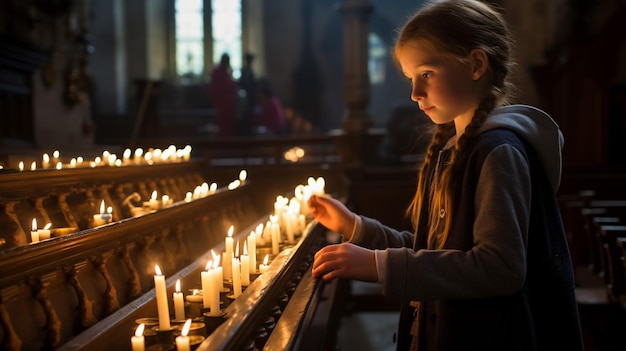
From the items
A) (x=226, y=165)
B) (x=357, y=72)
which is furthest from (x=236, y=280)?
(x=357, y=72)

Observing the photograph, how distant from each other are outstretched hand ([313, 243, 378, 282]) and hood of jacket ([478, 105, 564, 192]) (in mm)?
469

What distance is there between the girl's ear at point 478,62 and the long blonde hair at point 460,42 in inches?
0.6

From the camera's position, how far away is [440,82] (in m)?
1.78

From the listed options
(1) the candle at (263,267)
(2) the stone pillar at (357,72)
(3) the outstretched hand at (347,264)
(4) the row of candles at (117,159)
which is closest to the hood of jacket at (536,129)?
(3) the outstretched hand at (347,264)

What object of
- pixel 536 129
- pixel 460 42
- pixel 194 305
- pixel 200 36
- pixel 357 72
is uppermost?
pixel 200 36

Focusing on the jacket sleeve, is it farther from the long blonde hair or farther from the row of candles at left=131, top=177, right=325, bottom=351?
the row of candles at left=131, top=177, right=325, bottom=351

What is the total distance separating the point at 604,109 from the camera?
9.99m

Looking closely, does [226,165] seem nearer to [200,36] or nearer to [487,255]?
[487,255]

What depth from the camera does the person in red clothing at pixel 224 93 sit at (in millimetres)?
11133

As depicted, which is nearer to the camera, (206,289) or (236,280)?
(206,289)

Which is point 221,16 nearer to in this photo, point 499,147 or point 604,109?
point 604,109

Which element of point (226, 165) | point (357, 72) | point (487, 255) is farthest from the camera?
point (357, 72)

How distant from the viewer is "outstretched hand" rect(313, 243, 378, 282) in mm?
1689

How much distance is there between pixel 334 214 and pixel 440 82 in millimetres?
681
